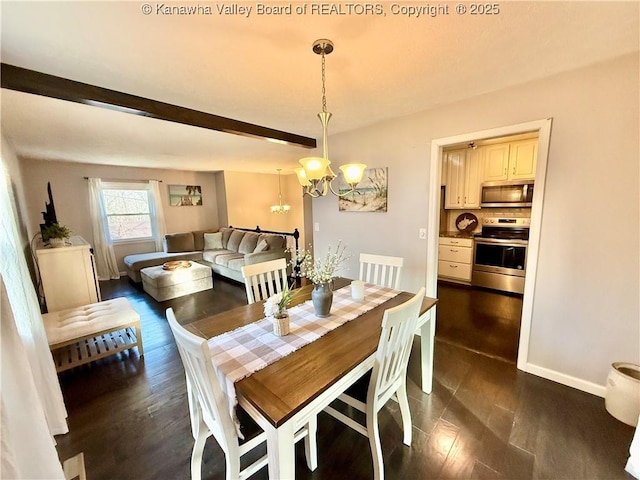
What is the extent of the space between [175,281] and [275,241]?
5.90ft

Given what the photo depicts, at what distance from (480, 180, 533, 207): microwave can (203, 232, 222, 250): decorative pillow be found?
5205mm

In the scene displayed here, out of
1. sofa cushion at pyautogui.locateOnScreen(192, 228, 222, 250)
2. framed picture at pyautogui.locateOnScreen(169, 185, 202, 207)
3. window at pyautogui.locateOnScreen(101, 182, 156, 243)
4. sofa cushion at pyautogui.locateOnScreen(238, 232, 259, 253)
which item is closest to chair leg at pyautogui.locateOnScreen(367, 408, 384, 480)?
sofa cushion at pyautogui.locateOnScreen(238, 232, 259, 253)

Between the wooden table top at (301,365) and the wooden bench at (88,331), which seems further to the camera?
the wooden bench at (88,331)

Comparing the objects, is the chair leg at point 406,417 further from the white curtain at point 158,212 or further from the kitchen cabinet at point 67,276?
the white curtain at point 158,212

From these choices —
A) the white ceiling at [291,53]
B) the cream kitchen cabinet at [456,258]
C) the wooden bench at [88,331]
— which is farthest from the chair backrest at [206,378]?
the cream kitchen cabinet at [456,258]

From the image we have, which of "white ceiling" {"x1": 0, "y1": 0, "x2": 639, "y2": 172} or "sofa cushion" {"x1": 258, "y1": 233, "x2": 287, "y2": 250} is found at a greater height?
"white ceiling" {"x1": 0, "y1": 0, "x2": 639, "y2": 172}

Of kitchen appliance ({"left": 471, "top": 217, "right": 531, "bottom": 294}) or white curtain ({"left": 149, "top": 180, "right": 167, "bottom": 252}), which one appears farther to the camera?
white curtain ({"left": 149, "top": 180, "right": 167, "bottom": 252})

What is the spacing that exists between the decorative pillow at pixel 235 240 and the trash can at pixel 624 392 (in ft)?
17.3

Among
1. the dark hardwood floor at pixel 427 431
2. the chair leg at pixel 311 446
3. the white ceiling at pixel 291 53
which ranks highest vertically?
the white ceiling at pixel 291 53

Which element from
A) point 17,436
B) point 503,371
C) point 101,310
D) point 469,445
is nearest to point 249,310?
point 17,436

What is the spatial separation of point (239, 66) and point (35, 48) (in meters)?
1.08

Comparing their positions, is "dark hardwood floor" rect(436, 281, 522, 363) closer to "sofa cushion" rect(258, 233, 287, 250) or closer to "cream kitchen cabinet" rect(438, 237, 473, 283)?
"cream kitchen cabinet" rect(438, 237, 473, 283)

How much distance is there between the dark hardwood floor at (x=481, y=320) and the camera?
8.34 feet

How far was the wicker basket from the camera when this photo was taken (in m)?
1.43
